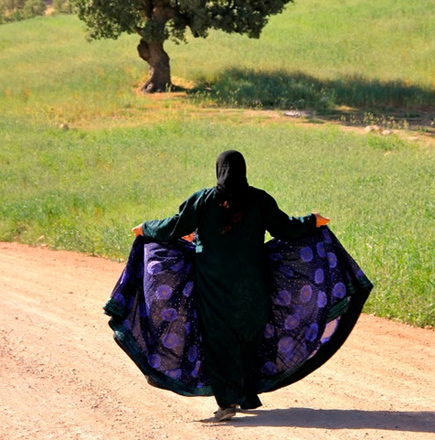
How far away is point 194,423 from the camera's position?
21.2 feet

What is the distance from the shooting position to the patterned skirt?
6.57m

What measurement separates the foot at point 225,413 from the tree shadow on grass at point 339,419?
42mm

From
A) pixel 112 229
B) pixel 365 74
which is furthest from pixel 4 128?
pixel 365 74

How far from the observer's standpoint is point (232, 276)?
6344mm

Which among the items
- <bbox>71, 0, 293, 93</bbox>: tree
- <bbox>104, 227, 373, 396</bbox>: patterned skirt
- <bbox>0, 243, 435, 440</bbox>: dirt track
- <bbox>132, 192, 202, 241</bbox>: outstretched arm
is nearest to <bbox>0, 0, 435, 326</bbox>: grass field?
<bbox>0, 243, 435, 440</bbox>: dirt track

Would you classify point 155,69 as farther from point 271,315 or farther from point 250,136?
point 271,315

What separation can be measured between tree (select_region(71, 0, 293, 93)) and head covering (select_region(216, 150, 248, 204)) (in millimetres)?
23932

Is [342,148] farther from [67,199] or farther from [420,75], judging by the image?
[420,75]

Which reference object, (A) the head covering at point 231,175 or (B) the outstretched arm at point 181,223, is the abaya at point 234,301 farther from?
(A) the head covering at point 231,175

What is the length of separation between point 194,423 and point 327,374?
1.53 meters

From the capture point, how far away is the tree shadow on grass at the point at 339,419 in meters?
6.16

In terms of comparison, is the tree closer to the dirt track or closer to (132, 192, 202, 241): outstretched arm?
the dirt track

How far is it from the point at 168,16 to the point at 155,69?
209cm


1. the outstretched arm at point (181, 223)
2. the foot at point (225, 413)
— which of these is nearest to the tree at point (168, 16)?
the outstretched arm at point (181, 223)
